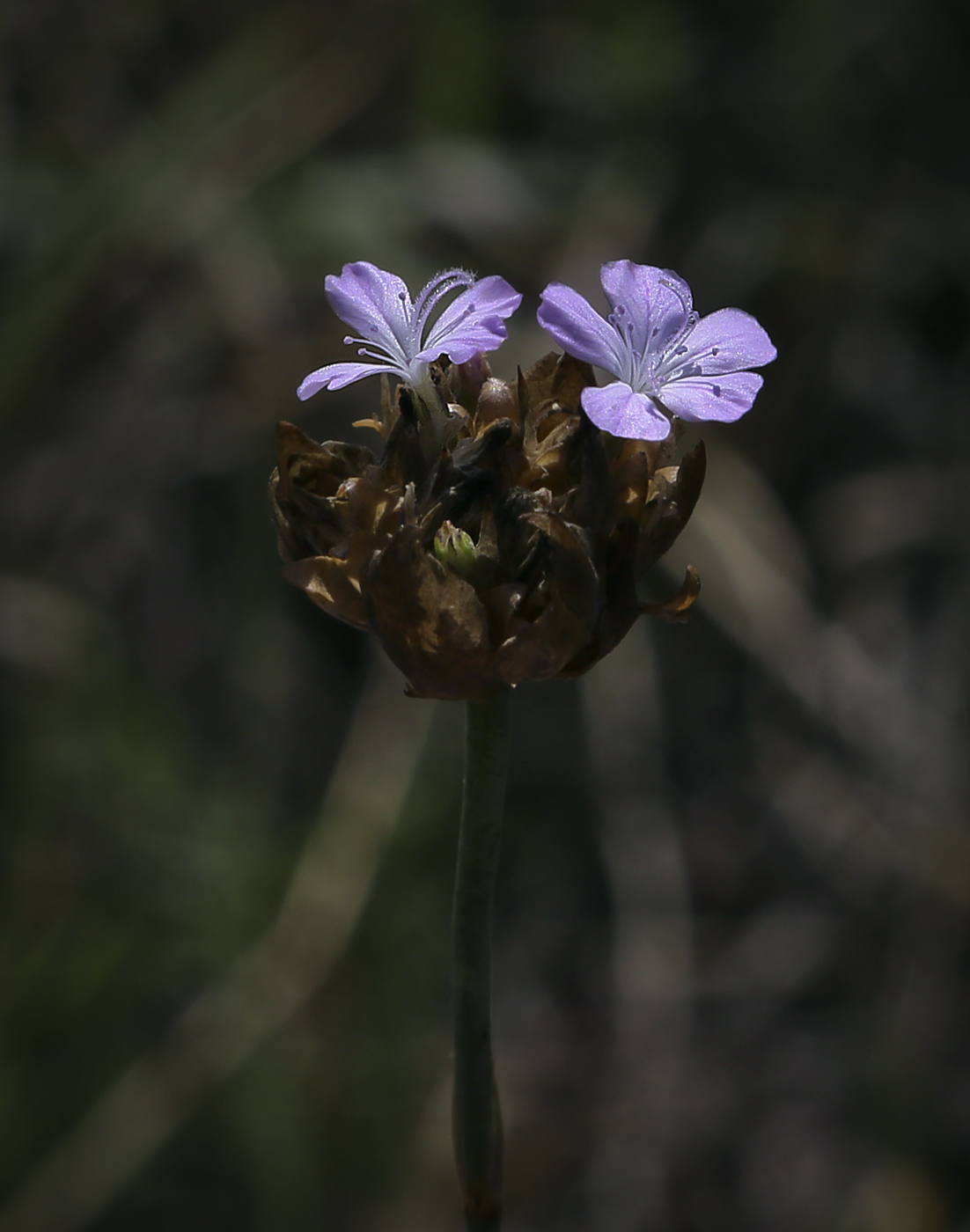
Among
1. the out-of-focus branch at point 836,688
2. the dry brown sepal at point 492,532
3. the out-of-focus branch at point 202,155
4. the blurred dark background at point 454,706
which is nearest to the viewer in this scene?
the dry brown sepal at point 492,532

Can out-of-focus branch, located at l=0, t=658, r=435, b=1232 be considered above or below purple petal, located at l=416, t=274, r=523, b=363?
below

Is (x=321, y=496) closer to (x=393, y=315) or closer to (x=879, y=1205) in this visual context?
(x=393, y=315)

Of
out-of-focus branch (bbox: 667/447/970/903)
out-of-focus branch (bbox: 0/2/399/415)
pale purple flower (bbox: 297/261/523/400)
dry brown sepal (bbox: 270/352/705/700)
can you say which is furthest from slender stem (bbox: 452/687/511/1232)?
out-of-focus branch (bbox: 0/2/399/415)

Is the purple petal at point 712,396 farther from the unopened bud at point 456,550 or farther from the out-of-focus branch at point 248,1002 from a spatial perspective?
the out-of-focus branch at point 248,1002

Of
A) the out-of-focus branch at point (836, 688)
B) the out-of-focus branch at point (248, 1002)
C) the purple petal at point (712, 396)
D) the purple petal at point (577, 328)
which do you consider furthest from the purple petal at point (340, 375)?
the out-of-focus branch at point (836, 688)

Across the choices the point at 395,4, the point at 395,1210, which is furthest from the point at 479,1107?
the point at 395,4

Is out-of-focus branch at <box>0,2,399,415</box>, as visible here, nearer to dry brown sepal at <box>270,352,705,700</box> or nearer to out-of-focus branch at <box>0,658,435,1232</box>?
out-of-focus branch at <box>0,658,435,1232</box>
